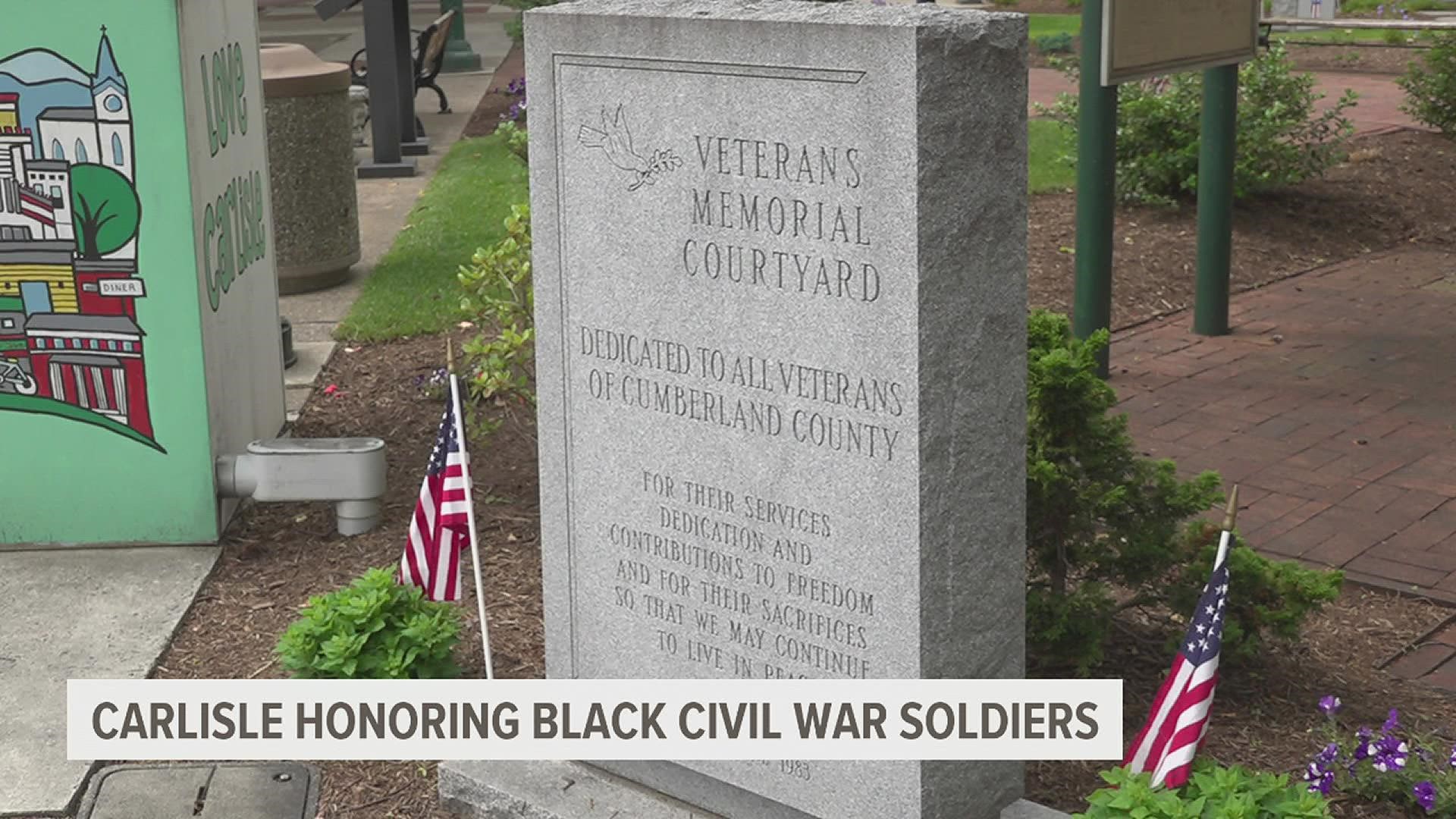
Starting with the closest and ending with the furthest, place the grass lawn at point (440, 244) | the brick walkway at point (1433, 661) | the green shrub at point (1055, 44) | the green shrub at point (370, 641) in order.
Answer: the green shrub at point (370, 641) < the brick walkway at point (1433, 661) < the grass lawn at point (440, 244) < the green shrub at point (1055, 44)

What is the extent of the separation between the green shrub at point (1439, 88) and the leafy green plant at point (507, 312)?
28.8 feet

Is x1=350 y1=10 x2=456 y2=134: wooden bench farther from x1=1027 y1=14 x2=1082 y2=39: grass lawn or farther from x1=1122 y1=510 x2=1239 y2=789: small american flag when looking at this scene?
x1=1122 y1=510 x2=1239 y2=789: small american flag

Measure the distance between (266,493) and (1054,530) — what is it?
8.79 feet

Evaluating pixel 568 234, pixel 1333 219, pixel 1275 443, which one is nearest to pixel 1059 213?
pixel 1333 219

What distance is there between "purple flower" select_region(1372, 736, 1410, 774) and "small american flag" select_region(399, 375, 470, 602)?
7.45ft

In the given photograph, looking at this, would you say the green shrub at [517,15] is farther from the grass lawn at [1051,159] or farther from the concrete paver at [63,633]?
the concrete paver at [63,633]

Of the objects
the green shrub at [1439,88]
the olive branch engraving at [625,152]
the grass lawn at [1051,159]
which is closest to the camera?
the olive branch engraving at [625,152]

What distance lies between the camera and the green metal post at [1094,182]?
24.9 ft

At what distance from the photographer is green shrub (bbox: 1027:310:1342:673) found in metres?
4.59

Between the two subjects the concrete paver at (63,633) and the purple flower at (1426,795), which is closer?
the purple flower at (1426,795)

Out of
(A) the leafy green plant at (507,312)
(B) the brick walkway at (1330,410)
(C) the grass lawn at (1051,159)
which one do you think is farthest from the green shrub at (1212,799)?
(C) the grass lawn at (1051,159)

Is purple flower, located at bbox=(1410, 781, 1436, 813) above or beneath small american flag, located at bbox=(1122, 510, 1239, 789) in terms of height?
beneath

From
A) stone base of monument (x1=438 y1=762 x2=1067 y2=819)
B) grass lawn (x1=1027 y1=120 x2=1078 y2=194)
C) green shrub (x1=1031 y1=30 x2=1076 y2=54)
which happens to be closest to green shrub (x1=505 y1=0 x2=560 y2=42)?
grass lawn (x1=1027 y1=120 x2=1078 y2=194)

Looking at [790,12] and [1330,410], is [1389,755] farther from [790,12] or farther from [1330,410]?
[1330,410]
